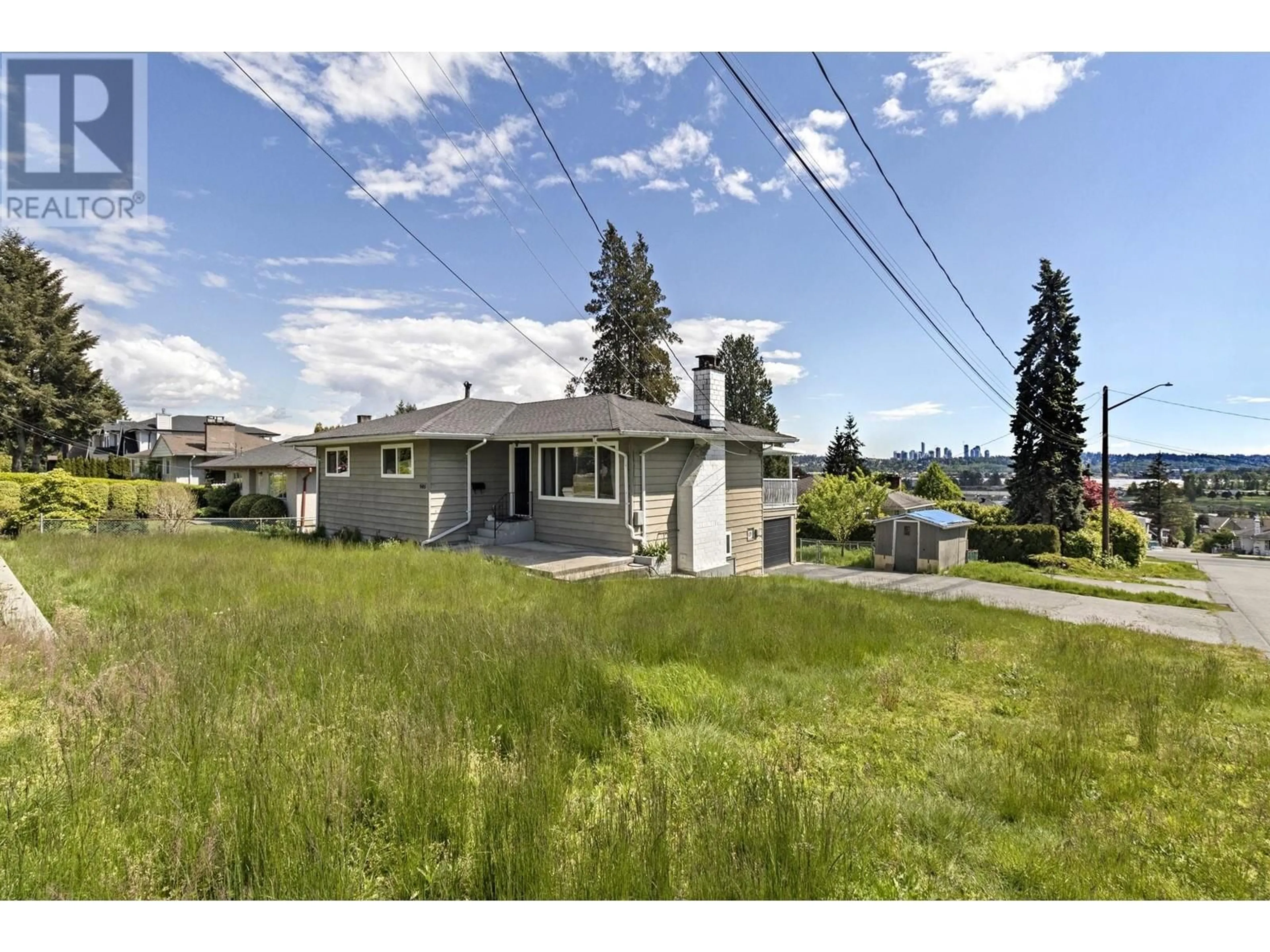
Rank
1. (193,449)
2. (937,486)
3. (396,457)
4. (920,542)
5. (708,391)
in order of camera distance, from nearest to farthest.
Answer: (708,391)
(396,457)
(920,542)
(937,486)
(193,449)

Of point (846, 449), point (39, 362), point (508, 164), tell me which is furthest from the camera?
point (846, 449)

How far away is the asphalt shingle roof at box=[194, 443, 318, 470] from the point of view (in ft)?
77.5

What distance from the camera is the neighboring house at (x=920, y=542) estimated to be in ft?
59.7

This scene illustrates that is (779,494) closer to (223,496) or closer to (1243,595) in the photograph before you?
(1243,595)

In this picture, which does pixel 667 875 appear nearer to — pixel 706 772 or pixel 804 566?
pixel 706 772

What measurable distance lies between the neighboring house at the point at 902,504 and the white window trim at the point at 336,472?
25675mm

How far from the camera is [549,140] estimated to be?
685 cm

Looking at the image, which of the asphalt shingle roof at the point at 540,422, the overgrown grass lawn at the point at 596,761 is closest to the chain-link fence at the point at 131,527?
the asphalt shingle roof at the point at 540,422

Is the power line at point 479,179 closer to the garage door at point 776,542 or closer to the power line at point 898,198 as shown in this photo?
the power line at point 898,198

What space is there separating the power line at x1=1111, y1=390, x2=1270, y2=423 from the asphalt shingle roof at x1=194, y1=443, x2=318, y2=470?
32200mm

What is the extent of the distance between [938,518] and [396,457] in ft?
58.5

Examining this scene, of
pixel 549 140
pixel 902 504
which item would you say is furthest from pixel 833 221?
pixel 902 504

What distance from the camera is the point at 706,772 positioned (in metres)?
2.98
